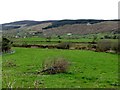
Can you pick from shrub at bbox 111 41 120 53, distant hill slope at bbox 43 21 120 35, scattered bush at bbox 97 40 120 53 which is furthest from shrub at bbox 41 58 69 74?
distant hill slope at bbox 43 21 120 35

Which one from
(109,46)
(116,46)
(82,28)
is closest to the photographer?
(116,46)

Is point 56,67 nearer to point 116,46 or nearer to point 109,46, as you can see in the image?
point 116,46

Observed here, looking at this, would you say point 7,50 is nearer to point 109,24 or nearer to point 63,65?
point 63,65

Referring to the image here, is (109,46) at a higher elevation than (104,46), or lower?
higher

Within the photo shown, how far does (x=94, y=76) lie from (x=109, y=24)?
549ft

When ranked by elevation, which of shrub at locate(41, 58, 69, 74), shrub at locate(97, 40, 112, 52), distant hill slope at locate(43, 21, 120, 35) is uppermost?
shrub at locate(41, 58, 69, 74)

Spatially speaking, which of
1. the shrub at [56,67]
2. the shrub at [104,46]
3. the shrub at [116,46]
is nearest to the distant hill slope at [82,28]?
the shrub at [104,46]

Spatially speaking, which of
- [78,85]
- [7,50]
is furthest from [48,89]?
[7,50]

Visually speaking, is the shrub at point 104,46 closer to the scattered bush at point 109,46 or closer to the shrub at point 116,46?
the scattered bush at point 109,46

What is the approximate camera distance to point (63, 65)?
28.4 m

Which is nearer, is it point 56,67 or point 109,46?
point 56,67

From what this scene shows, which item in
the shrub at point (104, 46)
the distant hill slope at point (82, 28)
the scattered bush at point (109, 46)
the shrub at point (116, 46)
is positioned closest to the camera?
the shrub at point (116, 46)

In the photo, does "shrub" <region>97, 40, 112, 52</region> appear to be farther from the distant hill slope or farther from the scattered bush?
the distant hill slope

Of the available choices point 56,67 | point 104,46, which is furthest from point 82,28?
point 56,67
